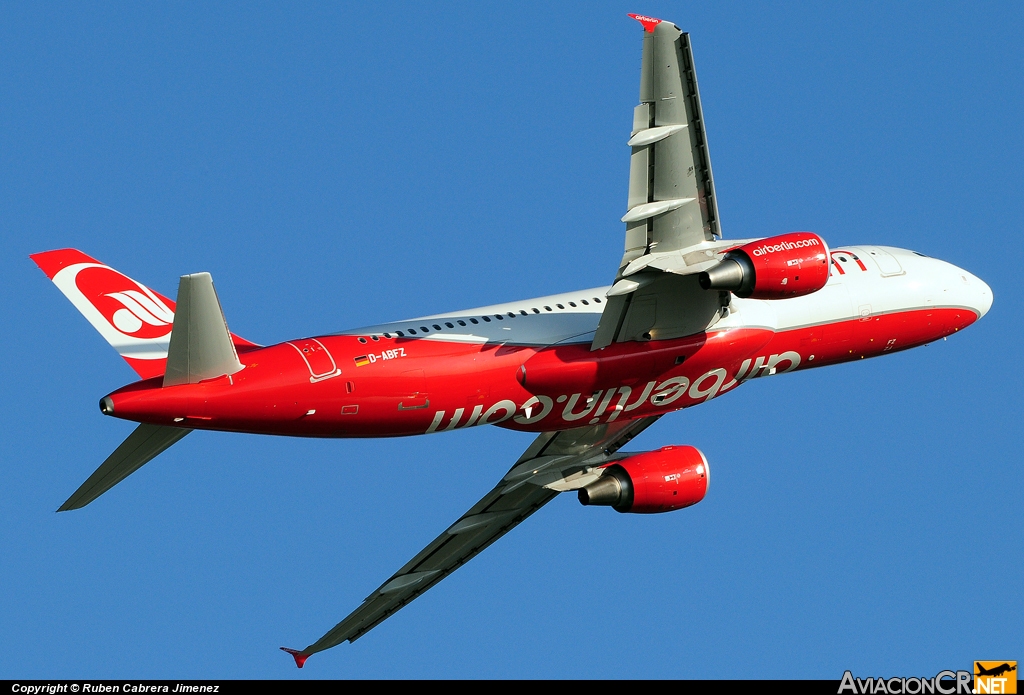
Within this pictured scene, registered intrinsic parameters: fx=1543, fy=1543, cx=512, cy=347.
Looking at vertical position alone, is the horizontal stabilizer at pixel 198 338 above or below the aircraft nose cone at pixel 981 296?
below

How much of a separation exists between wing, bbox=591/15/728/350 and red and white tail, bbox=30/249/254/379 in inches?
406

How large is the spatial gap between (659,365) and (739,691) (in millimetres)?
7951

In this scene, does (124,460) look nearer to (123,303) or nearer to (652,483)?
(123,303)

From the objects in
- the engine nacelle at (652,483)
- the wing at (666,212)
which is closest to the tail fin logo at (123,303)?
the wing at (666,212)

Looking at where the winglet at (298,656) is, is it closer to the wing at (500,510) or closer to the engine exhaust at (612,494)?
the wing at (500,510)

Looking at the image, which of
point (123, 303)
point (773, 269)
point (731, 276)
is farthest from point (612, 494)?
point (123, 303)

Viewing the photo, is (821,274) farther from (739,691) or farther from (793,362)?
(739,691)

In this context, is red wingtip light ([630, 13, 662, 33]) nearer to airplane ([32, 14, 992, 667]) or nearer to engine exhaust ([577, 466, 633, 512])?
airplane ([32, 14, 992, 667])

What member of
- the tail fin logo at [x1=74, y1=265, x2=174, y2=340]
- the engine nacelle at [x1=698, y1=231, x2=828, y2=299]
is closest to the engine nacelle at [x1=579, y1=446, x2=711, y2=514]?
the engine nacelle at [x1=698, y1=231, x2=828, y2=299]

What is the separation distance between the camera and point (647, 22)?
31.9 metres

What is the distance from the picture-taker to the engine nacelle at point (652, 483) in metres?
39.1

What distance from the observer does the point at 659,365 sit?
3766cm

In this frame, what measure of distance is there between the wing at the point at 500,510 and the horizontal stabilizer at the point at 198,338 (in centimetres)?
1069

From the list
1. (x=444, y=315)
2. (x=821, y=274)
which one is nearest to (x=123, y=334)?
(x=444, y=315)
